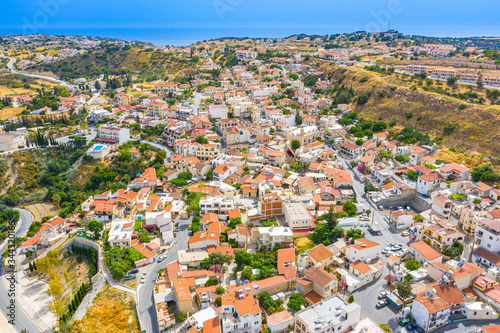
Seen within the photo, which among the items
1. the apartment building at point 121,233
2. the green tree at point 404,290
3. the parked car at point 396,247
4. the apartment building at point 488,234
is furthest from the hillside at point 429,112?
the apartment building at point 121,233

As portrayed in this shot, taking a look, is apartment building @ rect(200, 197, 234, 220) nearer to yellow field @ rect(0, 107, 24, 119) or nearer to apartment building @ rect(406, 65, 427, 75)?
yellow field @ rect(0, 107, 24, 119)

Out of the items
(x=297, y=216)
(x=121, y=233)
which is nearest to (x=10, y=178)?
(x=121, y=233)

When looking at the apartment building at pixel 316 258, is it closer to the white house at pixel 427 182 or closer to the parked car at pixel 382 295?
the parked car at pixel 382 295

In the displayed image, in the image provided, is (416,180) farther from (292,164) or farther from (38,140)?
(38,140)

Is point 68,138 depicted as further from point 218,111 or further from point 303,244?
point 303,244

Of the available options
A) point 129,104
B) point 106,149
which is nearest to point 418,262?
point 106,149
